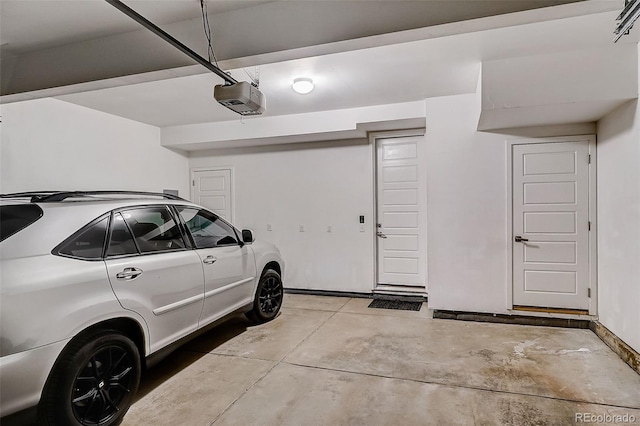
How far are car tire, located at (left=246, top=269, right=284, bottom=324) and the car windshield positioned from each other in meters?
2.39

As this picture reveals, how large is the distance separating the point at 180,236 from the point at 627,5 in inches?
132

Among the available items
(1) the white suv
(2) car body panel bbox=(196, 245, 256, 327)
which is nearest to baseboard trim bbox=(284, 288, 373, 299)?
(2) car body panel bbox=(196, 245, 256, 327)

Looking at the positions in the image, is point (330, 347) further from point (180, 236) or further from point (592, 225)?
point (592, 225)

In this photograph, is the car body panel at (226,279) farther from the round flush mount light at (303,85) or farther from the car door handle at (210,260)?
the round flush mount light at (303,85)

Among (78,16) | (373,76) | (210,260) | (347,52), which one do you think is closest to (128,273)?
(210,260)

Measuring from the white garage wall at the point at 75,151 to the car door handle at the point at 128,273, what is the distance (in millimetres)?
2526

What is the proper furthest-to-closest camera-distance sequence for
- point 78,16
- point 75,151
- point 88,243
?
point 75,151
point 78,16
point 88,243

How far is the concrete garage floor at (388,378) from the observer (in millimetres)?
2363

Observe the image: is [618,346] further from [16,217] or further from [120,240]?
[16,217]

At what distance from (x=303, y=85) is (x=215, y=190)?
321 centimetres

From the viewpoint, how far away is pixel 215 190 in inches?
248

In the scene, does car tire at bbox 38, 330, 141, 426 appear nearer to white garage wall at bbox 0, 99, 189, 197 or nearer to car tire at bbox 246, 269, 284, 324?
car tire at bbox 246, 269, 284, 324

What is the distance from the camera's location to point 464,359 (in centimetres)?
320

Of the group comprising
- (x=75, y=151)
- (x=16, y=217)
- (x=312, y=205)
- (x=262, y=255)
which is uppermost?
(x=75, y=151)
